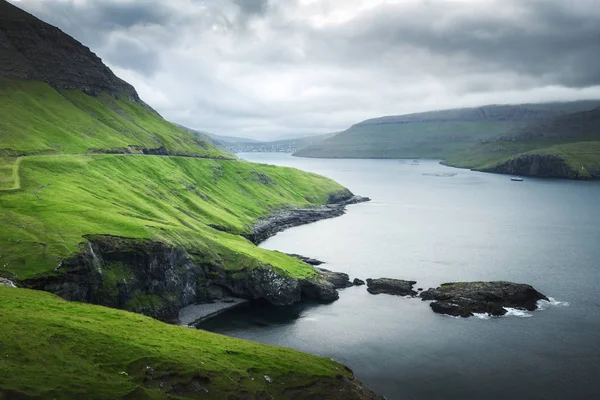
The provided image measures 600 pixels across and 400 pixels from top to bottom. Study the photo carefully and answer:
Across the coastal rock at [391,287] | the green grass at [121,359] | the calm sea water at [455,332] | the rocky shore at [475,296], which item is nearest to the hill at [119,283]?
the green grass at [121,359]

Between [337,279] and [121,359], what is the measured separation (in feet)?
278

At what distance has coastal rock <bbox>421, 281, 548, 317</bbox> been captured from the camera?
10738 centimetres

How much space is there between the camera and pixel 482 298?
366ft

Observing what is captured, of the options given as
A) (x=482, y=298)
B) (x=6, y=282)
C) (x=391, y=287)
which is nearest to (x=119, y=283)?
(x=6, y=282)

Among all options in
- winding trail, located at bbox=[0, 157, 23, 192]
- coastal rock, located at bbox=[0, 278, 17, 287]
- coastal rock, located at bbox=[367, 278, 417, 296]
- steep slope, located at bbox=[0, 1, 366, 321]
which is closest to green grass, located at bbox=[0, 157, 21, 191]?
winding trail, located at bbox=[0, 157, 23, 192]

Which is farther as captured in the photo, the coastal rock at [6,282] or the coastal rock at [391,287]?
the coastal rock at [391,287]

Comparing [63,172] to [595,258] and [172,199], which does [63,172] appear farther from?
[595,258]

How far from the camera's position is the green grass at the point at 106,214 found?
84.7 metres

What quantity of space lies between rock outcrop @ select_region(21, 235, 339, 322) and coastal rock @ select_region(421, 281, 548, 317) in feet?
88.8

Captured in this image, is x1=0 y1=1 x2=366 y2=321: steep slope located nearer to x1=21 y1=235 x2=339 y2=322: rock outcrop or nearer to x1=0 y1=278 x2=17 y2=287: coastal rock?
x1=21 y1=235 x2=339 y2=322: rock outcrop

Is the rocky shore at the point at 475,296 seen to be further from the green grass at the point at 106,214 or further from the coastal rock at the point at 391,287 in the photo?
the green grass at the point at 106,214

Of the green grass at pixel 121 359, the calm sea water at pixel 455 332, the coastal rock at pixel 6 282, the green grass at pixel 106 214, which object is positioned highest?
the green grass at pixel 106 214

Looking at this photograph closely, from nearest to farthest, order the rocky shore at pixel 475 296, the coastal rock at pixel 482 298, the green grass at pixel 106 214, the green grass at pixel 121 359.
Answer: the green grass at pixel 121 359 < the green grass at pixel 106 214 < the coastal rock at pixel 482 298 < the rocky shore at pixel 475 296

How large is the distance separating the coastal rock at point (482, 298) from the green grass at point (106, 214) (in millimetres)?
35939
